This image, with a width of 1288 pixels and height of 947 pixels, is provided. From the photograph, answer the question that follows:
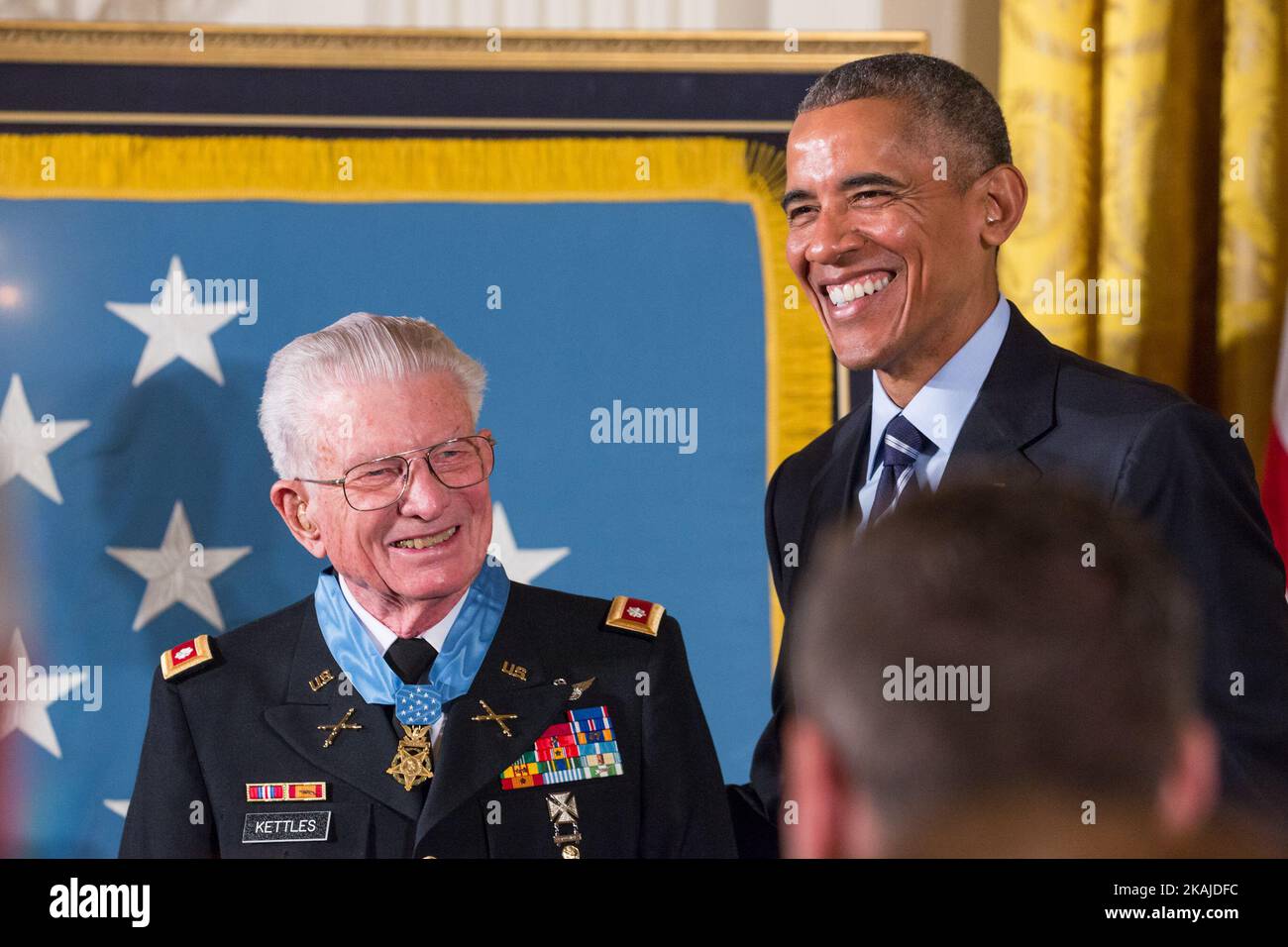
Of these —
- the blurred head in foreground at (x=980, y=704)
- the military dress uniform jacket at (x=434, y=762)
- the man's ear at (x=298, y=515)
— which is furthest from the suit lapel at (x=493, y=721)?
the blurred head in foreground at (x=980, y=704)

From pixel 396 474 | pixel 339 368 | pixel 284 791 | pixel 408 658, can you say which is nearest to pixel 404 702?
pixel 408 658

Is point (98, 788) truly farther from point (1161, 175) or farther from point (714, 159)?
point (1161, 175)

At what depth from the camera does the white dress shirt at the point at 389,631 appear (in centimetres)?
180

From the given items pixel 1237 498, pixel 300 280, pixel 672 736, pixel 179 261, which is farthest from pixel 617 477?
pixel 1237 498

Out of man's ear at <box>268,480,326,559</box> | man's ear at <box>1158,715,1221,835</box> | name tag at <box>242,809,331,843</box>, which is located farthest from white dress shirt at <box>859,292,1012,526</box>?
name tag at <box>242,809,331,843</box>

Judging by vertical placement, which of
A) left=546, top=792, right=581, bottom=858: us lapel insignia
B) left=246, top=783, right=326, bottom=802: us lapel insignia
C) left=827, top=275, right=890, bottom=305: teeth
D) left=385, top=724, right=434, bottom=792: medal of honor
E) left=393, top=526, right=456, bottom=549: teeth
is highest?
left=827, top=275, right=890, bottom=305: teeth

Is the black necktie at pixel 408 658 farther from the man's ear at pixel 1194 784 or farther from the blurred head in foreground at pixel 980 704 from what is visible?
the man's ear at pixel 1194 784

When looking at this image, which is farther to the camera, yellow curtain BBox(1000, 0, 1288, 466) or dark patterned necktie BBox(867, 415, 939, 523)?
yellow curtain BBox(1000, 0, 1288, 466)

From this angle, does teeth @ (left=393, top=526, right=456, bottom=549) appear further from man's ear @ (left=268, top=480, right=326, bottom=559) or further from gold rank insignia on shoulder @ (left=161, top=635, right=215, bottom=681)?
gold rank insignia on shoulder @ (left=161, top=635, right=215, bottom=681)

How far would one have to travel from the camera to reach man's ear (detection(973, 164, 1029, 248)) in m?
A: 1.82

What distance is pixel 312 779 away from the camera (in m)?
1.79

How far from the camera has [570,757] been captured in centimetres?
180

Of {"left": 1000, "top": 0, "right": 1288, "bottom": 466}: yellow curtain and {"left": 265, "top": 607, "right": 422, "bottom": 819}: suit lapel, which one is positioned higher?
{"left": 1000, "top": 0, "right": 1288, "bottom": 466}: yellow curtain

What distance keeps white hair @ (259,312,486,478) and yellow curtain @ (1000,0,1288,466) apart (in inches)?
32.0
